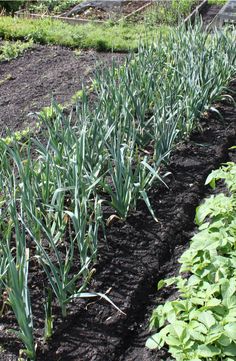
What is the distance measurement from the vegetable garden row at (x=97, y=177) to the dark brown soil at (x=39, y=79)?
2.00 feet

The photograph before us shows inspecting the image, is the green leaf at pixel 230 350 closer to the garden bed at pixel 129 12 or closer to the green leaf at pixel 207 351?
the green leaf at pixel 207 351

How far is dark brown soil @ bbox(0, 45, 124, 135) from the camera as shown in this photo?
4.84 m

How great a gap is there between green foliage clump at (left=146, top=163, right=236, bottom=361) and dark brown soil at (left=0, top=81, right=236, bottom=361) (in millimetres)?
265

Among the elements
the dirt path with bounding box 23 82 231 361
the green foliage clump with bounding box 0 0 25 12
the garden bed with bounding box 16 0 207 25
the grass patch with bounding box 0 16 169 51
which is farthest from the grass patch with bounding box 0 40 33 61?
the dirt path with bounding box 23 82 231 361

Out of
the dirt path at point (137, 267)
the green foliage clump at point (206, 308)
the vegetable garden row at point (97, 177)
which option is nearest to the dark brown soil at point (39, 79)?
the vegetable garden row at point (97, 177)

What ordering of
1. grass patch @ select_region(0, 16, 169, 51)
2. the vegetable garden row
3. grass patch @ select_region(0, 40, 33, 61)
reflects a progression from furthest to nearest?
grass patch @ select_region(0, 16, 169, 51) → grass patch @ select_region(0, 40, 33, 61) → the vegetable garden row

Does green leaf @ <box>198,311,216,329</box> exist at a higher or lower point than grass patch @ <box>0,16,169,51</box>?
higher

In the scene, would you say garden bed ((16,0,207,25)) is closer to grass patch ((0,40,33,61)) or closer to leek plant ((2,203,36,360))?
grass patch ((0,40,33,61))

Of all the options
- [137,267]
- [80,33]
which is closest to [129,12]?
[80,33]

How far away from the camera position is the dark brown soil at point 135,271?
2.36 m

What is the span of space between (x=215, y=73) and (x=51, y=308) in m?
2.46

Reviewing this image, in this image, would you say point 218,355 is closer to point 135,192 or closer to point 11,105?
point 135,192

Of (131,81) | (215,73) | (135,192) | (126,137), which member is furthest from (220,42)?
(135,192)

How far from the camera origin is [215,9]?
862 centimetres
